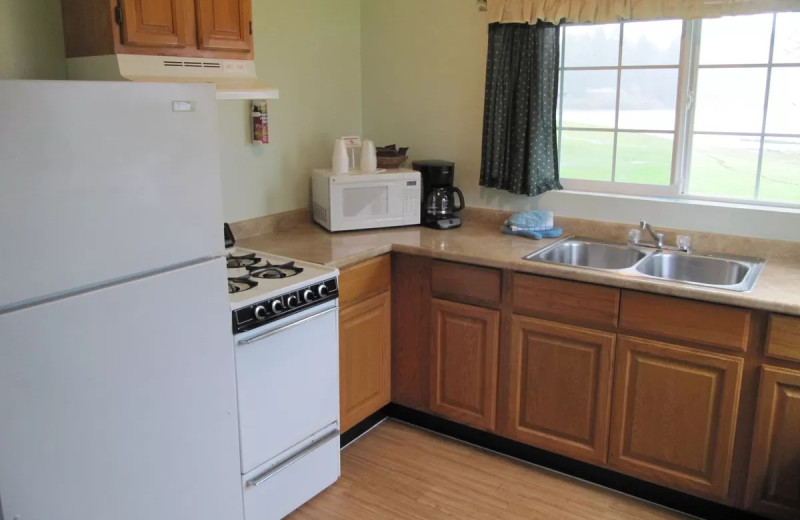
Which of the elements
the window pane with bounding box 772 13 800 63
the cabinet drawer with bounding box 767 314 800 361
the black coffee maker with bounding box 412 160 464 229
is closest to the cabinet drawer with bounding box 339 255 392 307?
the black coffee maker with bounding box 412 160 464 229

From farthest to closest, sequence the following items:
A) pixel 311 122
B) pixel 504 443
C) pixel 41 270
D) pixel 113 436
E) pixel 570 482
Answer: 1. pixel 311 122
2. pixel 504 443
3. pixel 570 482
4. pixel 113 436
5. pixel 41 270

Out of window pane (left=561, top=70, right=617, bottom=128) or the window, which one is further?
window pane (left=561, top=70, right=617, bottom=128)

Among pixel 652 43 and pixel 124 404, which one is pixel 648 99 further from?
pixel 124 404

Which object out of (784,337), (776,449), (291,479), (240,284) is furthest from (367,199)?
(776,449)

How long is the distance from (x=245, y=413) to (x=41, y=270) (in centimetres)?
89

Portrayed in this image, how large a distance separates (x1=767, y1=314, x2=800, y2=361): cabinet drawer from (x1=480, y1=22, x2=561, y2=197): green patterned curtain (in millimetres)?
1275

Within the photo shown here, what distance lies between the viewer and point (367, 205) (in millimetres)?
3287

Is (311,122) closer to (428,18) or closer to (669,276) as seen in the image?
(428,18)

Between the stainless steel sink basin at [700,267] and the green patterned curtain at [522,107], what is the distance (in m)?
0.64

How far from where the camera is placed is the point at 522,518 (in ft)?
8.53

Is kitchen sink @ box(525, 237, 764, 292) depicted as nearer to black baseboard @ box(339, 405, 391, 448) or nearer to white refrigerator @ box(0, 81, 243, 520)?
black baseboard @ box(339, 405, 391, 448)

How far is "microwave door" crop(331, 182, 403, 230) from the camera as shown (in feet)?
10.6

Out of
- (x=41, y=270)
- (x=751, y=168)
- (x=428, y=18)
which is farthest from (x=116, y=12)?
(x=751, y=168)

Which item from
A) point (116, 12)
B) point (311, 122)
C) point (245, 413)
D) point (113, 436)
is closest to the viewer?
point (113, 436)
